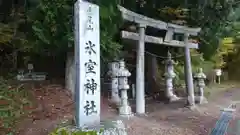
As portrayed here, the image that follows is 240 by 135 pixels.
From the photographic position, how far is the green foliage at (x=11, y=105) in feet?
19.8

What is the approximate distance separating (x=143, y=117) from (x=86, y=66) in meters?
3.50

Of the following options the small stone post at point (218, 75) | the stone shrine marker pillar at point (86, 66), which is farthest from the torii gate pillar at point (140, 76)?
the small stone post at point (218, 75)

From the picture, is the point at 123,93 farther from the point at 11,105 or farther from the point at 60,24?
the point at 11,105

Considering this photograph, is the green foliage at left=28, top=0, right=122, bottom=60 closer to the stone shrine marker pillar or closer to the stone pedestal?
the stone shrine marker pillar

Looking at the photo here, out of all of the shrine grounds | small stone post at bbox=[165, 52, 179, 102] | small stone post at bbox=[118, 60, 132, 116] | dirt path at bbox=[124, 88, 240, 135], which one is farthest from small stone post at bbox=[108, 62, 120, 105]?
small stone post at bbox=[165, 52, 179, 102]

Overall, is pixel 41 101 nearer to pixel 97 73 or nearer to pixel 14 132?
pixel 14 132

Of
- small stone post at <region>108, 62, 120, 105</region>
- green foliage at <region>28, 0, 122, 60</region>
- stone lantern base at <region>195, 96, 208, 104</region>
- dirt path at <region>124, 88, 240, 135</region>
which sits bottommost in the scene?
dirt path at <region>124, 88, 240, 135</region>

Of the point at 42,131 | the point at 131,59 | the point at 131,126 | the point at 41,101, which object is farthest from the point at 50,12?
the point at 131,59

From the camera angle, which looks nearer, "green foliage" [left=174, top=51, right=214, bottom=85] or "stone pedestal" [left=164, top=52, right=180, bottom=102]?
"stone pedestal" [left=164, top=52, right=180, bottom=102]

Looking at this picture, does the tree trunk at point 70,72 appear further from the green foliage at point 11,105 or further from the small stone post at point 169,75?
the small stone post at point 169,75

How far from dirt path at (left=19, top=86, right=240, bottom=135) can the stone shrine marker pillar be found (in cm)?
155

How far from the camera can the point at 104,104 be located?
335 inches

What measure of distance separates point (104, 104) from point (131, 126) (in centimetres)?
218

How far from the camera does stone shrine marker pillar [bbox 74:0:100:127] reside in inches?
176
